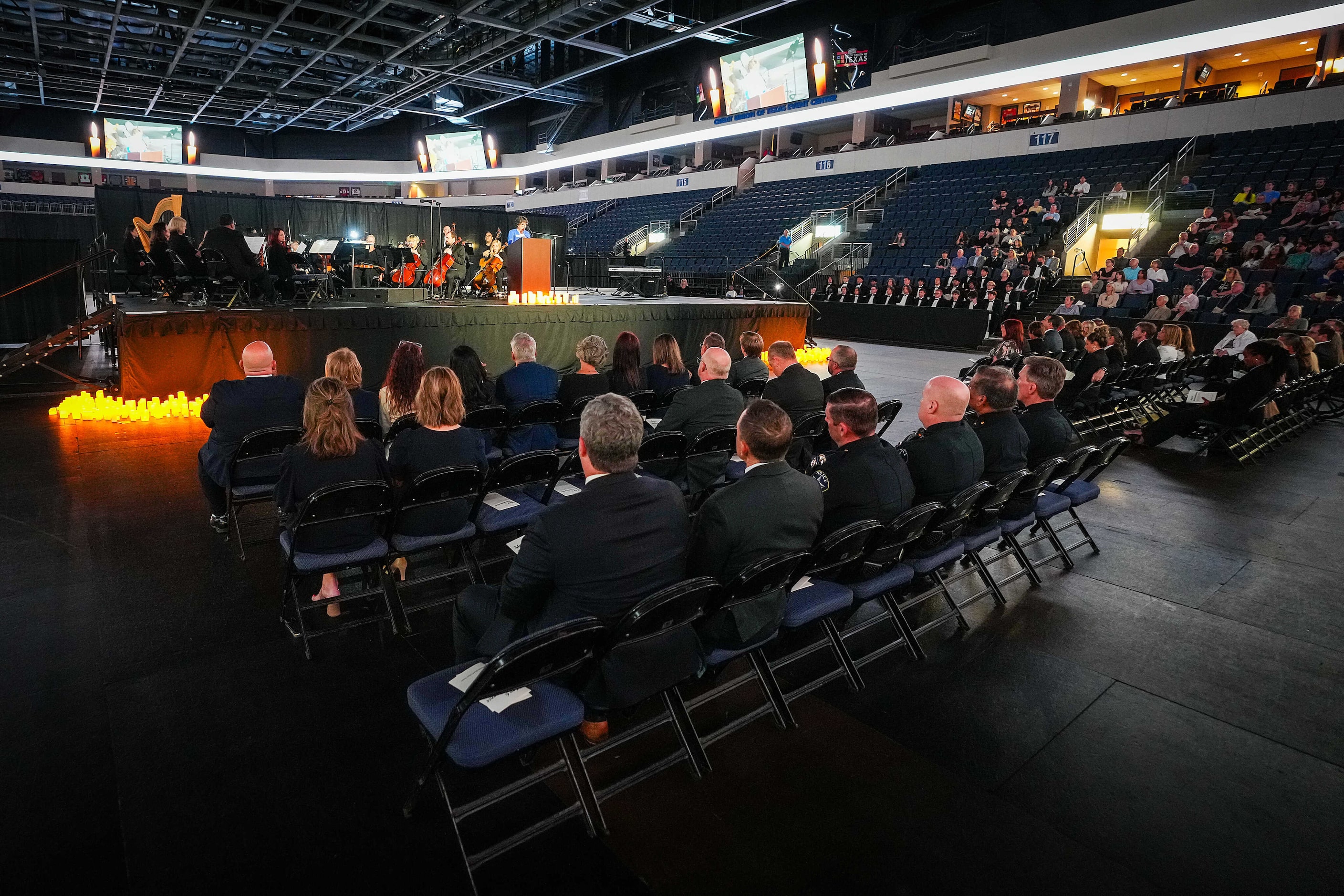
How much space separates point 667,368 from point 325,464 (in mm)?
3237

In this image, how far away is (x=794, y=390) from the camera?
4.98 metres

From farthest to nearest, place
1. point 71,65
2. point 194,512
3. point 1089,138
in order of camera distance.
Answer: point 71,65 → point 1089,138 → point 194,512


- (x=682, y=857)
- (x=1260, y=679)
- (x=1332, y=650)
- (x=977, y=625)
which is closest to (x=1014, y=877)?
(x=682, y=857)

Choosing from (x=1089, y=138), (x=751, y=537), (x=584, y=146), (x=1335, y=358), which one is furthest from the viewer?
(x=584, y=146)

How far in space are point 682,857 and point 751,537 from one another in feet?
3.14

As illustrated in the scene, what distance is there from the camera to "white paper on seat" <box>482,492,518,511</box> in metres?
3.60

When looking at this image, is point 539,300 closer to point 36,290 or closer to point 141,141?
point 36,290

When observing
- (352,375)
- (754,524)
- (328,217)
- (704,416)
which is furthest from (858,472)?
(328,217)

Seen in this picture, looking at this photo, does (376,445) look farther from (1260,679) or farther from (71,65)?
(71,65)

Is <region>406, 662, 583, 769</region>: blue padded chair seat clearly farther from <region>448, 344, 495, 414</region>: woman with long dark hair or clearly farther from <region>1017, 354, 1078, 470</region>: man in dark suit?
<region>1017, 354, 1078, 470</region>: man in dark suit

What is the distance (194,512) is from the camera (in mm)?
4434

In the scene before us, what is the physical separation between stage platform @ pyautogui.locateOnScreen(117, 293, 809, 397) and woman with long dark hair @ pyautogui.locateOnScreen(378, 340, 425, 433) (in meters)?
2.74

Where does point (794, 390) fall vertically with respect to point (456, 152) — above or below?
below

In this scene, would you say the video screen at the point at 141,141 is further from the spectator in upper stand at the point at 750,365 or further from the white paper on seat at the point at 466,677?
the white paper on seat at the point at 466,677
